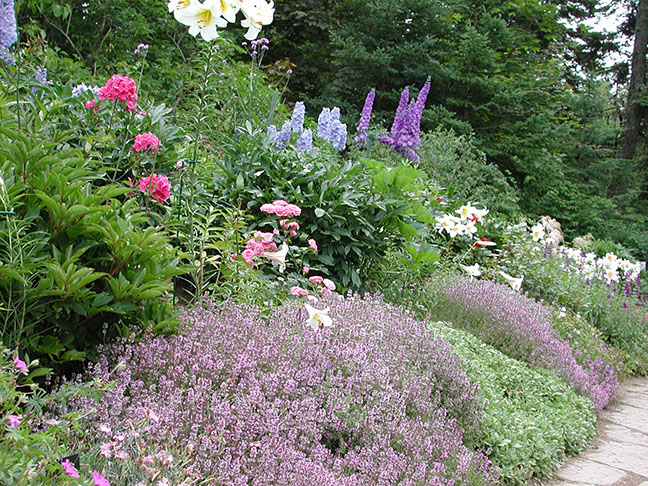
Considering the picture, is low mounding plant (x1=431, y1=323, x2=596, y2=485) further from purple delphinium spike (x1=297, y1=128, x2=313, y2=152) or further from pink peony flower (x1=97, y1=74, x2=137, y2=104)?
pink peony flower (x1=97, y1=74, x2=137, y2=104)

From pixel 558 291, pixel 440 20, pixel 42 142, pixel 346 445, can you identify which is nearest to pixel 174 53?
pixel 440 20

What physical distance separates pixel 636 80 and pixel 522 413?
1843 centimetres

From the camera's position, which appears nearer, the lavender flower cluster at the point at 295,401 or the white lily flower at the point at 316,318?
the lavender flower cluster at the point at 295,401

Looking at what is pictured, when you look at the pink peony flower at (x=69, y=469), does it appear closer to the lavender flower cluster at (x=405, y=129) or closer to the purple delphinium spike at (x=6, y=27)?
the purple delphinium spike at (x=6, y=27)

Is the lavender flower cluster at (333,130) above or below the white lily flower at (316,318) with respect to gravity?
above

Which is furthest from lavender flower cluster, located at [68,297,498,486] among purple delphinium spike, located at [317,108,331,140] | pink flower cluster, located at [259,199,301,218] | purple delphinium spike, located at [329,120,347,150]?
purple delphinium spike, located at [317,108,331,140]

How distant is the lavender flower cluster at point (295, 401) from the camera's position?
1.82m

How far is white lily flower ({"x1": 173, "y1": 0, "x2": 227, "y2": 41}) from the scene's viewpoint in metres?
1.86

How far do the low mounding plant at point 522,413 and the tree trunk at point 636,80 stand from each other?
55.8 ft

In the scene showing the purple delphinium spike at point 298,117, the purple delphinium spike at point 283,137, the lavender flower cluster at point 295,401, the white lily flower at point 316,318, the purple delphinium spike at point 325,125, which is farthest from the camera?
the purple delphinium spike at point 325,125

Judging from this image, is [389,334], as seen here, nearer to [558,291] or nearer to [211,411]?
[211,411]

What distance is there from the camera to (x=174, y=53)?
32.0ft

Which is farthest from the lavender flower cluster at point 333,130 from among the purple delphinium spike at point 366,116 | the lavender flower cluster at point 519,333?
the lavender flower cluster at point 519,333

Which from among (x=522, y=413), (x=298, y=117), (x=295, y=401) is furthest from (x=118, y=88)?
(x=522, y=413)
